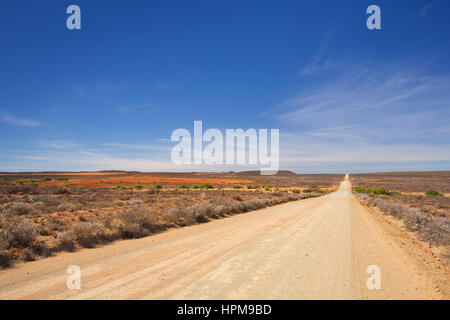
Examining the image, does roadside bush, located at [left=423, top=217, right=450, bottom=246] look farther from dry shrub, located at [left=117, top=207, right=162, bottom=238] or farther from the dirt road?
dry shrub, located at [left=117, top=207, right=162, bottom=238]

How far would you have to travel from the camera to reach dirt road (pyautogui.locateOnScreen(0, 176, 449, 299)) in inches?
178

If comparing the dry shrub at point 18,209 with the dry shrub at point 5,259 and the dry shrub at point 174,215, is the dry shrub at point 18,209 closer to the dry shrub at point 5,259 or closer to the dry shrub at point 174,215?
the dry shrub at point 174,215

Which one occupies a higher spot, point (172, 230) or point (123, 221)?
point (123, 221)

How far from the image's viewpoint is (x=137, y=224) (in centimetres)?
1014

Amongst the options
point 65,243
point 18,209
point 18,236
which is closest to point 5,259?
point 18,236

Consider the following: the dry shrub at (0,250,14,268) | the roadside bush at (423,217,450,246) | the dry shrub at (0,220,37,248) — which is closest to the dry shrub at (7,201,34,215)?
the dry shrub at (0,220,37,248)

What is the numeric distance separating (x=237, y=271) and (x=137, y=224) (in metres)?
6.08

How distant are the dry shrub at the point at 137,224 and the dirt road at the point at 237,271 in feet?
2.92

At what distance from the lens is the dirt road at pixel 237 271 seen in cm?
453

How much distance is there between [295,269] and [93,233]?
7.39 metres

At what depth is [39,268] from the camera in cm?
595
